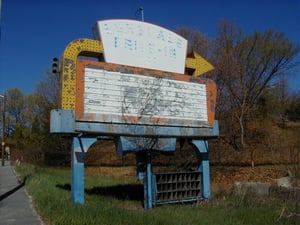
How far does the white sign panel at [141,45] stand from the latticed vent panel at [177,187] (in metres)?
3.66

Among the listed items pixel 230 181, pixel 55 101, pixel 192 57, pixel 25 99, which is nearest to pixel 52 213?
pixel 192 57

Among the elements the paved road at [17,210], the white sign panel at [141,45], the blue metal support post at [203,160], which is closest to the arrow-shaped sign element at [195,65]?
the white sign panel at [141,45]

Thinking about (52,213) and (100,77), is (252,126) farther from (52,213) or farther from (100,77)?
(52,213)

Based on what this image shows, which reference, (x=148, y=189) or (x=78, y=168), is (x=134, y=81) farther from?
(x=148, y=189)

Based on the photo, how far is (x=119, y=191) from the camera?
15.2 metres

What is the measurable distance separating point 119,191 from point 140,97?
5544 mm

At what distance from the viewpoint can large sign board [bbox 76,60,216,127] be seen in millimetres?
10484

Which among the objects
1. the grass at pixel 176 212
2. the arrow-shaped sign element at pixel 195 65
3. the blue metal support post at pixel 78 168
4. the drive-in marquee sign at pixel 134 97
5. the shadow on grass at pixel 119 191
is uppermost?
the arrow-shaped sign element at pixel 195 65

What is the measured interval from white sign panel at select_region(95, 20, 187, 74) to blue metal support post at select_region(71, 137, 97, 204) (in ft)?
8.84

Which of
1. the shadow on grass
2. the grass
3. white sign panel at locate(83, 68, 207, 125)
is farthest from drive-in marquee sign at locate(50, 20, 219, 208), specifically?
the shadow on grass

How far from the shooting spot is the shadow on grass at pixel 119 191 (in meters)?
13.8

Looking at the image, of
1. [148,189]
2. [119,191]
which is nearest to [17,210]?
[148,189]

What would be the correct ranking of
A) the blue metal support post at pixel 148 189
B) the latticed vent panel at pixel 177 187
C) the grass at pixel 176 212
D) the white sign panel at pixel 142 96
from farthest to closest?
the latticed vent panel at pixel 177 187 → the blue metal support post at pixel 148 189 → the white sign panel at pixel 142 96 → the grass at pixel 176 212

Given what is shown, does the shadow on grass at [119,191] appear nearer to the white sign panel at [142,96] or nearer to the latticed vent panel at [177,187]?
the latticed vent panel at [177,187]
